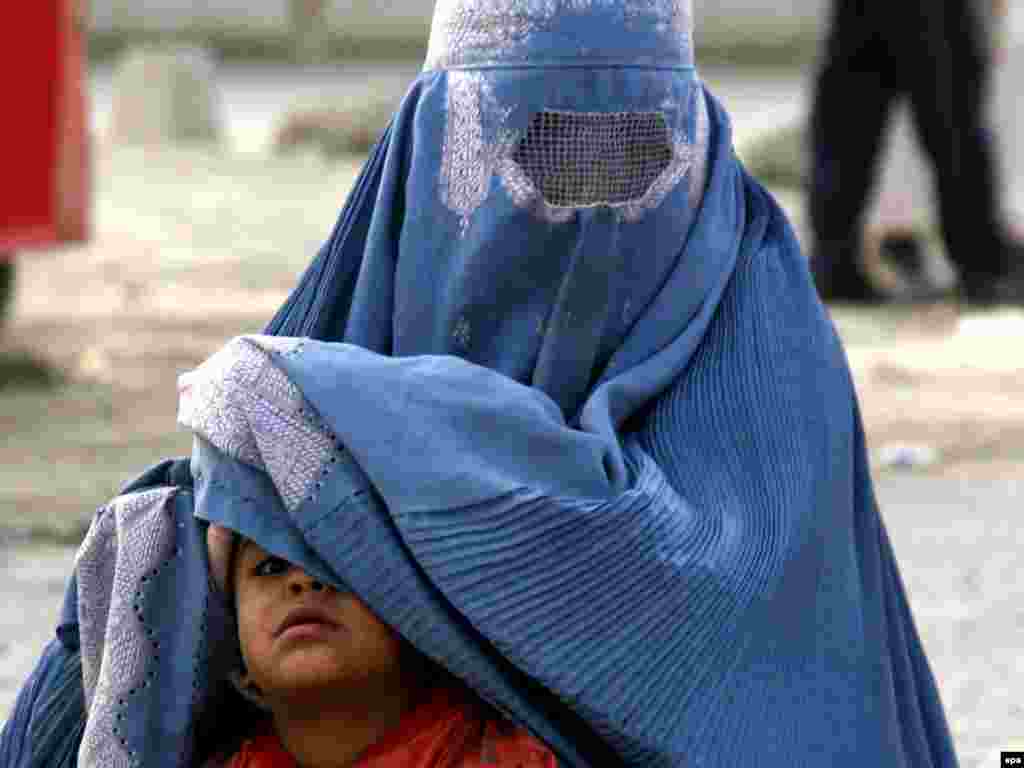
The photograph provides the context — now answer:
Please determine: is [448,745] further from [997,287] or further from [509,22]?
[997,287]

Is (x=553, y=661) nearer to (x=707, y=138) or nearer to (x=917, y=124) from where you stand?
(x=707, y=138)

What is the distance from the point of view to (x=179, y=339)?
9367 millimetres

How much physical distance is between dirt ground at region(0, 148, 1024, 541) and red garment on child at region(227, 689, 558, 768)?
11.8 ft

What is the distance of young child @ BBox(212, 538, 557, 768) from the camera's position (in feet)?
8.80

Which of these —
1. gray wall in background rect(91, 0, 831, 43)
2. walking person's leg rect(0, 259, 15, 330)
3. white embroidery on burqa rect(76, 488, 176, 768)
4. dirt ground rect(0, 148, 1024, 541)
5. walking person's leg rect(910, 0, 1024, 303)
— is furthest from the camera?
gray wall in background rect(91, 0, 831, 43)

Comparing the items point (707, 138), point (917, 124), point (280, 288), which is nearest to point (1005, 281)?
point (917, 124)

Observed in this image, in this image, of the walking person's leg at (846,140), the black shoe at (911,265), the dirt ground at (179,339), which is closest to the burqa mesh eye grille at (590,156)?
the dirt ground at (179,339)

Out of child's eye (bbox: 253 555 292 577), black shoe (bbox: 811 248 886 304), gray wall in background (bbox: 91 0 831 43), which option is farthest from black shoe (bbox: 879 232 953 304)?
gray wall in background (bbox: 91 0 831 43)

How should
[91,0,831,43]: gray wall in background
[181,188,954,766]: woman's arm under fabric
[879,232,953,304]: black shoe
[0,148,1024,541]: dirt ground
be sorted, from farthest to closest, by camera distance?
[91,0,831,43]: gray wall in background < [879,232,953,304]: black shoe < [0,148,1024,541]: dirt ground < [181,188,954,766]: woman's arm under fabric

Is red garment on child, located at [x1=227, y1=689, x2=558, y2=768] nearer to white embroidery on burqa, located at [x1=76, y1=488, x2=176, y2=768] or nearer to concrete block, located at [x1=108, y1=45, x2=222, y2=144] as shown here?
white embroidery on burqa, located at [x1=76, y1=488, x2=176, y2=768]

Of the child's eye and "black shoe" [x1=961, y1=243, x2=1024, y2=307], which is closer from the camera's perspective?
the child's eye

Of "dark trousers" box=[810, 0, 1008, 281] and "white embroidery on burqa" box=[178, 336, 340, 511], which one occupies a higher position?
"white embroidery on burqa" box=[178, 336, 340, 511]

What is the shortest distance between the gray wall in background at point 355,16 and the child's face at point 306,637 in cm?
2307

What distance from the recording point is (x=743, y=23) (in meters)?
26.1
